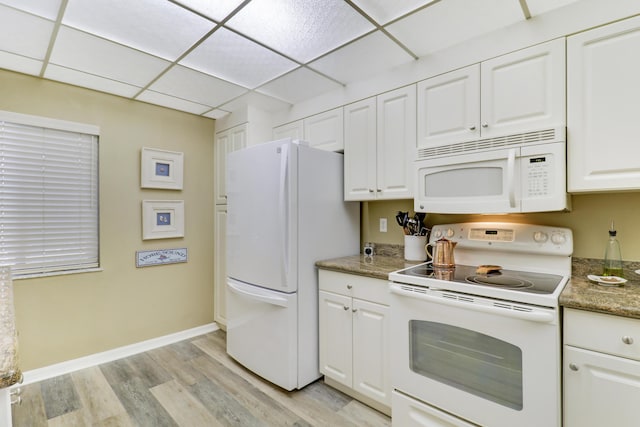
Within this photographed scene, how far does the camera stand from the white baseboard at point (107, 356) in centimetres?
240

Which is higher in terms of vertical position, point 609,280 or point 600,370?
point 609,280

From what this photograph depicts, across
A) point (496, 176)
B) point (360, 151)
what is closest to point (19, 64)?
point (360, 151)

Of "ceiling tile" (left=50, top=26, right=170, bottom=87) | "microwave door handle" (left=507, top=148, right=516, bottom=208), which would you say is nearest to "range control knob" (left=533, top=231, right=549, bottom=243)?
"microwave door handle" (left=507, top=148, right=516, bottom=208)

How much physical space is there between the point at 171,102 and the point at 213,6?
1.60 m

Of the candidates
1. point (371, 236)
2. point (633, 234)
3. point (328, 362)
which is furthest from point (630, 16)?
point (328, 362)

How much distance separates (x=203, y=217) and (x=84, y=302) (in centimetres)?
124

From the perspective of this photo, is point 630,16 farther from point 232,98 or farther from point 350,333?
point 232,98

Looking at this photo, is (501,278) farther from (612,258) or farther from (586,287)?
(612,258)

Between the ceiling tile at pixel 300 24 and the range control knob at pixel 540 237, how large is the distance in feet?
4.97

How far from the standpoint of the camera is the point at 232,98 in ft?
9.32

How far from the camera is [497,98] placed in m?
1.78

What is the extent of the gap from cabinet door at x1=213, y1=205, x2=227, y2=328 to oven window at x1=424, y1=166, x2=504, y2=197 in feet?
7.05

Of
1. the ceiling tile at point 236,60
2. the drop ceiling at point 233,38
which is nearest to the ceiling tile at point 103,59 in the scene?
the drop ceiling at point 233,38

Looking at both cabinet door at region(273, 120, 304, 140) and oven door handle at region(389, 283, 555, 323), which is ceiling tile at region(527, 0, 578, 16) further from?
cabinet door at region(273, 120, 304, 140)
